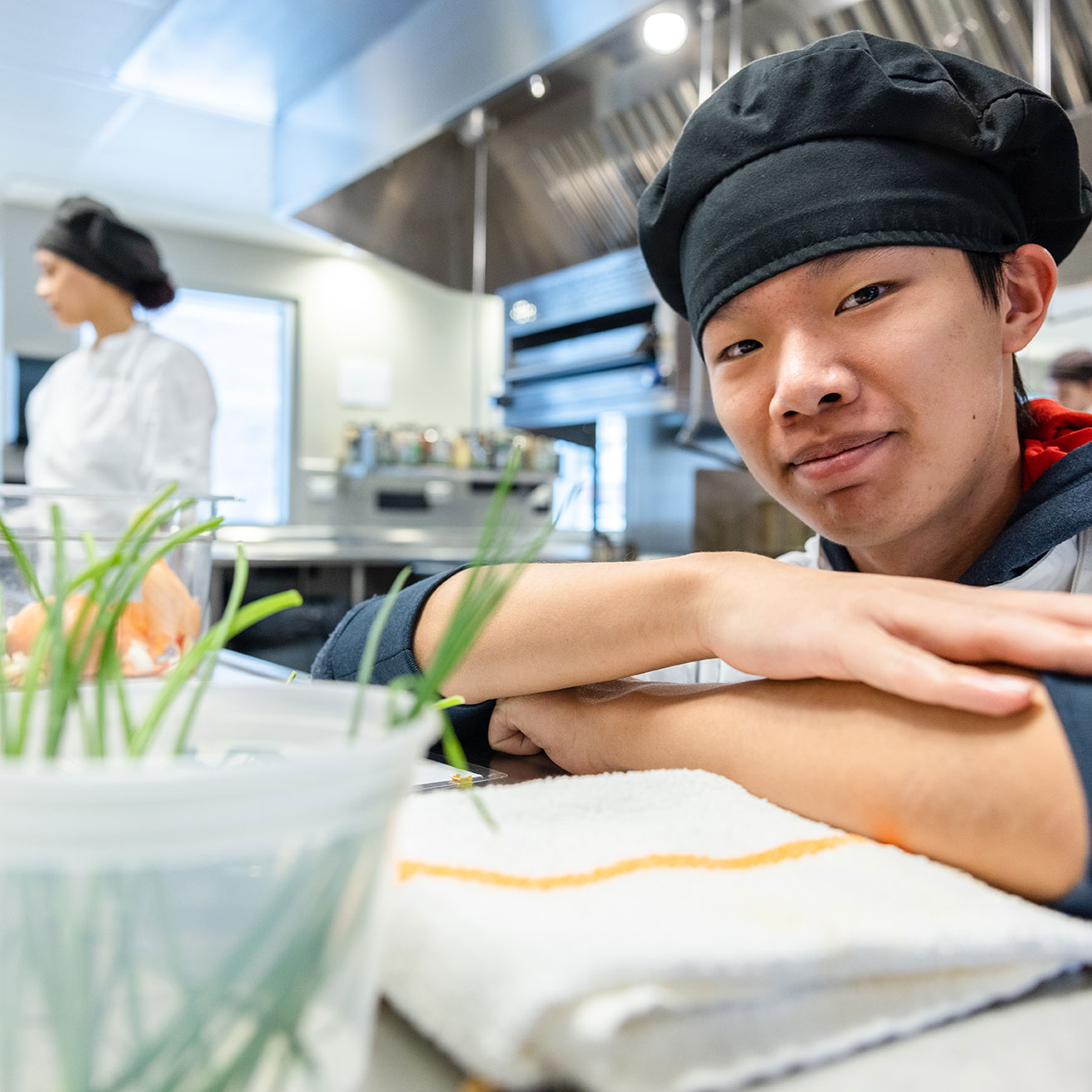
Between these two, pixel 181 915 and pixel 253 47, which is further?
pixel 253 47

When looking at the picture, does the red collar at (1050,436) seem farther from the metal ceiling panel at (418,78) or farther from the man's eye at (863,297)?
the metal ceiling panel at (418,78)

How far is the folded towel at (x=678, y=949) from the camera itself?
241mm

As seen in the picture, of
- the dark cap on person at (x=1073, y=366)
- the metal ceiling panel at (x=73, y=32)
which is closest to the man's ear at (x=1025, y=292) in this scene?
the dark cap on person at (x=1073, y=366)

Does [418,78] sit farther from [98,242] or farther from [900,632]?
[900,632]

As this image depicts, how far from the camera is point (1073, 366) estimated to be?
1739 millimetres

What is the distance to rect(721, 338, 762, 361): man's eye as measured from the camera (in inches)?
29.4

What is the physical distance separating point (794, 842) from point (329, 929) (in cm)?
22

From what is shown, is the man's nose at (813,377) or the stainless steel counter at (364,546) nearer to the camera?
the man's nose at (813,377)

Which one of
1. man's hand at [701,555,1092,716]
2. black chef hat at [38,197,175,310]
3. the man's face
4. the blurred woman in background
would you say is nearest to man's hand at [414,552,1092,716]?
man's hand at [701,555,1092,716]

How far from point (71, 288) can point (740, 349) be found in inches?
85.8

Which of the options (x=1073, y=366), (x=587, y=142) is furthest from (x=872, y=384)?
(x=587, y=142)

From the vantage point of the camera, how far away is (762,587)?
49cm

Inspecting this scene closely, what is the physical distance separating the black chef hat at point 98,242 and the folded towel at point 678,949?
2.36 metres

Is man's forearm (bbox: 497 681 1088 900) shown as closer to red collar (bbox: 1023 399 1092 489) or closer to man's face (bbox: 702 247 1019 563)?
man's face (bbox: 702 247 1019 563)
